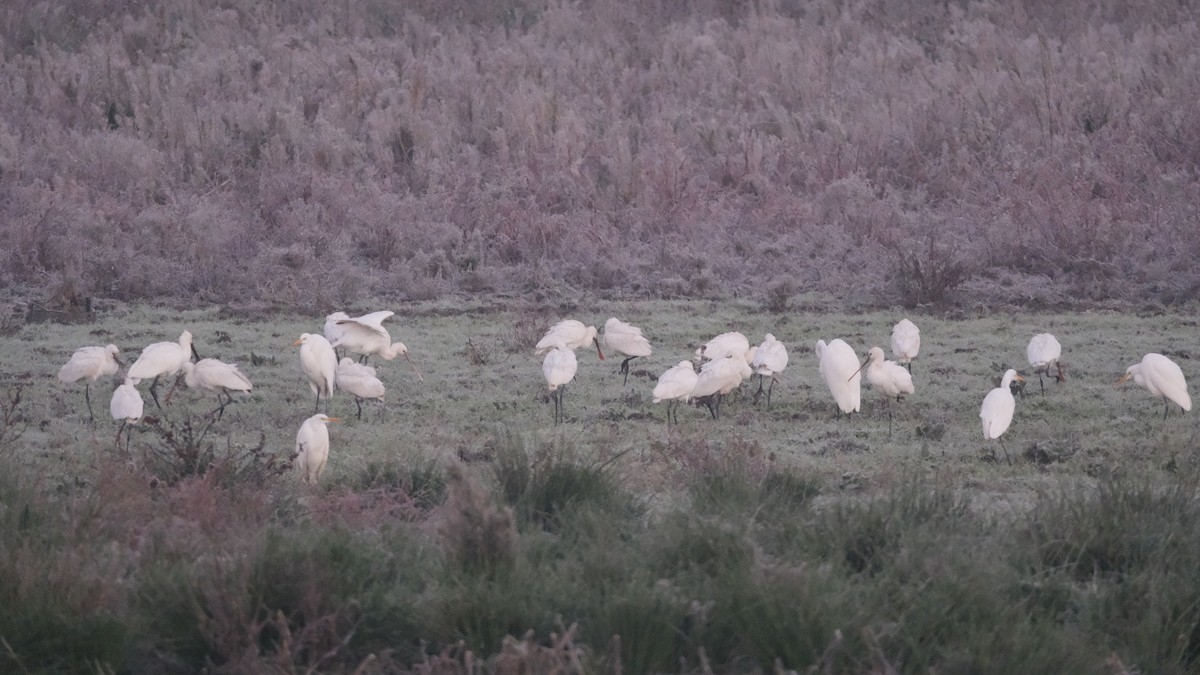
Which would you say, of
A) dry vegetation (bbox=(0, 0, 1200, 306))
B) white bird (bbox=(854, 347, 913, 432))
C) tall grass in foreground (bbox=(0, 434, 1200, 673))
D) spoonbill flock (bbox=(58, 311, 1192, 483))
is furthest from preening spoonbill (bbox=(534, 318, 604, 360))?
tall grass in foreground (bbox=(0, 434, 1200, 673))

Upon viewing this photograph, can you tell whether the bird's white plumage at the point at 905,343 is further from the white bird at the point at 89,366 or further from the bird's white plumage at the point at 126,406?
the white bird at the point at 89,366

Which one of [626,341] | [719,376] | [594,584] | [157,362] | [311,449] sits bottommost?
[626,341]

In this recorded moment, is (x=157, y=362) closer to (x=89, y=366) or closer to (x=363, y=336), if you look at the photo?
(x=89, y=366)

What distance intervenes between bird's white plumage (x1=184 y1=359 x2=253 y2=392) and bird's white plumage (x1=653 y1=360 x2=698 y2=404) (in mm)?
2923

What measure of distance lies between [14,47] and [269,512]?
2083 centimetres

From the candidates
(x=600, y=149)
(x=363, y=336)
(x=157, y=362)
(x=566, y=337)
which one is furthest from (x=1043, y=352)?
(x=600, y=149)

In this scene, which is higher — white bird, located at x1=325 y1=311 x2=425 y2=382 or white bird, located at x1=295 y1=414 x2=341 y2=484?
white bird, located at x1=295 y1=414 x2=341 y2=484

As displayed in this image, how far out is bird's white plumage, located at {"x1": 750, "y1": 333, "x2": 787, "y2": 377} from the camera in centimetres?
973

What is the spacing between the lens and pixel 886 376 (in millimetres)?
9555

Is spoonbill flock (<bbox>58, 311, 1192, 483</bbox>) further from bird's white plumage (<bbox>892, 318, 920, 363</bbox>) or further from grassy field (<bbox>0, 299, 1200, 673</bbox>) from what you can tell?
grassy field (<bbox>0, 299, 1200, 673</bbox>)

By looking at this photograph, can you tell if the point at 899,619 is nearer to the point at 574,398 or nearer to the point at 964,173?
the point at 574,398

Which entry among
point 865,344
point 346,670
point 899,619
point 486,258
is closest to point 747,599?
point 899,619

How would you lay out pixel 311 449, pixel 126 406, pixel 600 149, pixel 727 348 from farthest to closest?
pixel 600 149 < pixel 727 348 < pixel 126 406 < pixel 311 449

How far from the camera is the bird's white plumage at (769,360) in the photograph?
9734 mm
